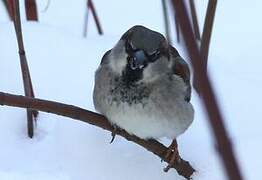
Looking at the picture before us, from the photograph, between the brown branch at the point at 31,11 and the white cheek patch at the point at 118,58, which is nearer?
the white cheek patch at the point at 118,58

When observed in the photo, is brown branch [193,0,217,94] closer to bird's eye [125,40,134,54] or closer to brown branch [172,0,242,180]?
bird's eye [125,40,134,54]

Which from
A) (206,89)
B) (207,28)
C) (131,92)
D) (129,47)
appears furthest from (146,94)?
(206,89)

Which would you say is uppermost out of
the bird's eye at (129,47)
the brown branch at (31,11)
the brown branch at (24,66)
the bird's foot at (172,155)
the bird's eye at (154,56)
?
the bird's eye at (129,47)

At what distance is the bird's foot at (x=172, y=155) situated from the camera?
4.46 ft

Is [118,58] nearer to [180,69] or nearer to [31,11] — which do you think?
[180,69]

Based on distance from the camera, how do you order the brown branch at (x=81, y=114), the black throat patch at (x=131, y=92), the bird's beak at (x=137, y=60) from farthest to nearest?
1. the black throat patch at (x=131, y=92)
2. the bird's beak at (x=137, y=60)
3. the brown branch at (x=81, y=114)

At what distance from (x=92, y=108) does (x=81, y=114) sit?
45 cm

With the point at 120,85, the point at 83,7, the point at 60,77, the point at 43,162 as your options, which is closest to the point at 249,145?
the point at 120,85

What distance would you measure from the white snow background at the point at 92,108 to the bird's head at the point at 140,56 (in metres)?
0.15

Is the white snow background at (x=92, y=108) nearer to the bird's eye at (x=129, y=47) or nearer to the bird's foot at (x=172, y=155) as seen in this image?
the bird's foot at (x=172, y=155)

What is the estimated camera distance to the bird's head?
1210 millimetres

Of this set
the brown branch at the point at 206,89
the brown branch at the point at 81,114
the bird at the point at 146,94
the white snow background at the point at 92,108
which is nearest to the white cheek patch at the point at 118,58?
the bird at the point at 146,94

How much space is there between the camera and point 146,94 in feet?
4.30

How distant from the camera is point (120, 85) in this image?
132 cm
